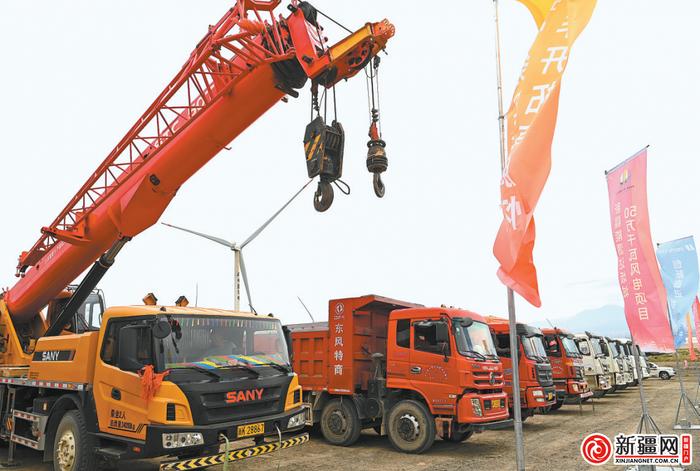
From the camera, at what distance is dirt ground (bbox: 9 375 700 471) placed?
26.5ft

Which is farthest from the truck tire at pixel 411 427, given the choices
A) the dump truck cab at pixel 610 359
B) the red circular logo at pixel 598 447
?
the dump truck cab at pixel 610 359

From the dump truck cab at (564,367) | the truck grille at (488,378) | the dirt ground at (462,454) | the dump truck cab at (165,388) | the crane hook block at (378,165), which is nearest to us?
the dump truck cab at (165,388)

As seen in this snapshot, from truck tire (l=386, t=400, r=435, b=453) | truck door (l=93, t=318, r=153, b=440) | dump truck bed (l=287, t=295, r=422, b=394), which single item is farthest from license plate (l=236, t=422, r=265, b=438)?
dump truck bed (l=287, t=295, r=422, b=394)

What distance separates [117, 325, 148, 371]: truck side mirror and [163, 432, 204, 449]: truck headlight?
1.00m

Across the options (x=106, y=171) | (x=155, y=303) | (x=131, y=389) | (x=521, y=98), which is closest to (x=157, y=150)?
(x=106, y=171)

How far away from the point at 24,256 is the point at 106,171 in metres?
2.95

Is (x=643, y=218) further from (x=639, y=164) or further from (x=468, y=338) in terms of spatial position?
(x=468, y=338)

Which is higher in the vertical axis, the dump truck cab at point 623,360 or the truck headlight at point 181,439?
→ the dump truck cab at point 623,360

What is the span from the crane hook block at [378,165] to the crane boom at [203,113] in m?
1.13

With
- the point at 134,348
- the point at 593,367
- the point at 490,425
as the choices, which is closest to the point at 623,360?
the point at 593,367

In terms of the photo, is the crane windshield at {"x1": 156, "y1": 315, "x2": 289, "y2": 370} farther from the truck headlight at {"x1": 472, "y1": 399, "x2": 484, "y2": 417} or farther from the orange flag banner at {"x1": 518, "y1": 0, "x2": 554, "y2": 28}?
the orange flag banner at {"x1": 518, "y1": 0, "x2": 554, "y2": 28}

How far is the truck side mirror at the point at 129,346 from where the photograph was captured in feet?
20.8

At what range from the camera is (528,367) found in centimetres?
1224

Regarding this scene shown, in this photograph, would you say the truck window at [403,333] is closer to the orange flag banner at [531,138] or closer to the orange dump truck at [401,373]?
the orange dump truck at [401,373]
